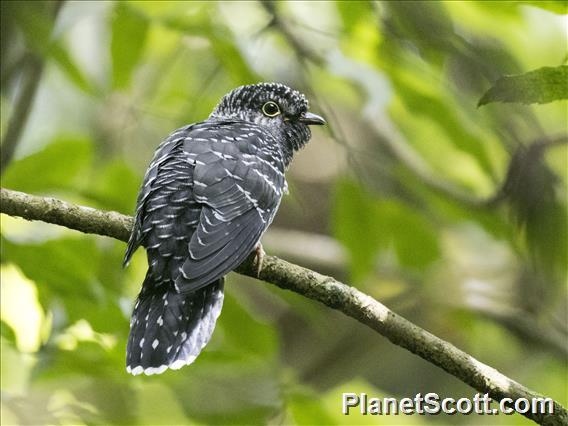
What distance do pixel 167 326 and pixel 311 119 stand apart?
5.24ft

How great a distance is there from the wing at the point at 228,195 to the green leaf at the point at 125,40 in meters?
0.49

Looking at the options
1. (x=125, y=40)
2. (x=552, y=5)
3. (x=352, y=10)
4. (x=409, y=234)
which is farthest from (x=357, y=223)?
(x=552, y=5)

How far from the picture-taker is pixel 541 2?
2.81m

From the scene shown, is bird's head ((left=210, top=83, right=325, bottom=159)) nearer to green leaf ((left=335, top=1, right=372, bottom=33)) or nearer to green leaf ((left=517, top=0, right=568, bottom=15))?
green leaf ((left=335, top=1, right=372, bottom=33))

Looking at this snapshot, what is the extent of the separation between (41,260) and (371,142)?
4390mm

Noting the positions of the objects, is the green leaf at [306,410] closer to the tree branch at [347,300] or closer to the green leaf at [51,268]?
the tree branch at [347,300]

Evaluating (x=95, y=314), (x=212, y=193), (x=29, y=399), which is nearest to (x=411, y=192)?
(x=212, y=193)

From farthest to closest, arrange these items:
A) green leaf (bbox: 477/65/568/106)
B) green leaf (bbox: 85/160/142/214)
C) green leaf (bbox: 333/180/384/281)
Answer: green leaf (bbox: 333/180/384/281), green leaf (bbox: 85/160/142/214), green leaf (bbox: 477/65/568/106)

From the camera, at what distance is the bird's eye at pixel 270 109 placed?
4836 mm

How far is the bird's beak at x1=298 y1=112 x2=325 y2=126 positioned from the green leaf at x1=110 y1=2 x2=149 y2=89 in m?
0.96

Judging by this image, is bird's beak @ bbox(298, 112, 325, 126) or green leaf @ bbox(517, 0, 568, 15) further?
bird's beak @ bbox(298, 112, 325, 126)

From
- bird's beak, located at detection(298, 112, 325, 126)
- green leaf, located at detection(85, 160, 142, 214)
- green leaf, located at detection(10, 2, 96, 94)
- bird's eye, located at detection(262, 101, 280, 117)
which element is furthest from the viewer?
bird's eye, located at detection(262, 101, 280, 117)

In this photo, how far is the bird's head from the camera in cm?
473

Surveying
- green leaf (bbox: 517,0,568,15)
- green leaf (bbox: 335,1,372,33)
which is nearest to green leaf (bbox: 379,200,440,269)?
green leaf (bbox: 335,1,372,33)
